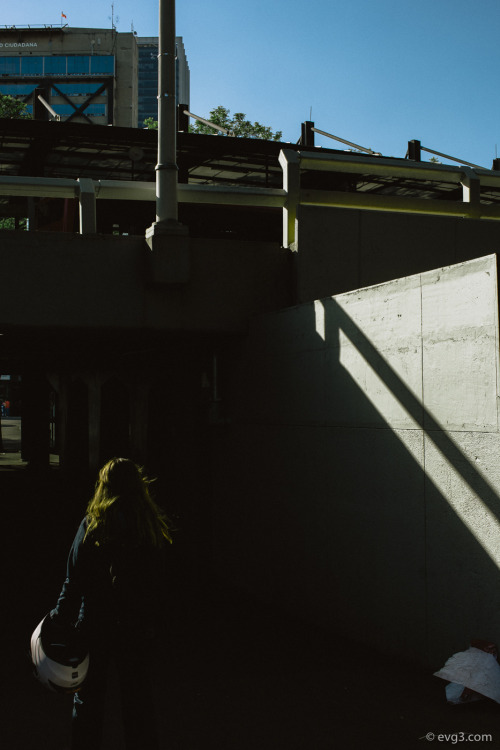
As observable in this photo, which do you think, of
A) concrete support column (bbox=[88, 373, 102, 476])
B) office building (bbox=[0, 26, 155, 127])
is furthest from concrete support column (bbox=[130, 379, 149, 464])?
office building (bbox=[0, 26, 155, 127])

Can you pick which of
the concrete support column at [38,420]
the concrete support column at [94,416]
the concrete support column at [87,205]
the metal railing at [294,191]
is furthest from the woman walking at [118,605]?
the concrete support column at [38,420]

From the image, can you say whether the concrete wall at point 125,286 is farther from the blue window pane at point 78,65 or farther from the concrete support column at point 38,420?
the blue window pane at point 78,65

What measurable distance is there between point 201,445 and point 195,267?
10.1 ft

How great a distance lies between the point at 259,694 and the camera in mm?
5535

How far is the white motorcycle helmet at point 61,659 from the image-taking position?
3.70 metres

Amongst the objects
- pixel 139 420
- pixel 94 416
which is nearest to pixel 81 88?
pixel 94 416

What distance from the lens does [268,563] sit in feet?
28.7

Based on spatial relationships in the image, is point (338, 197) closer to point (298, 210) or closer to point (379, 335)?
point (298, 210)

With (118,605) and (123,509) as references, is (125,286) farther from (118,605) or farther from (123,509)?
(118,605)

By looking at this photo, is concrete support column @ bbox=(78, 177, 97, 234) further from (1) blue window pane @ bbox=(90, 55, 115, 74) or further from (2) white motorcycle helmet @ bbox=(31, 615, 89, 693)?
(1) blue window pane @ bbox=(90, 55, 115, 74)

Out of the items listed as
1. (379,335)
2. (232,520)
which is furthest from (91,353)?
(379,335)

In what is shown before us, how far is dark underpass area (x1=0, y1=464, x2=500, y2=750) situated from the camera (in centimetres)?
465

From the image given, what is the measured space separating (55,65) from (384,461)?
310 ft

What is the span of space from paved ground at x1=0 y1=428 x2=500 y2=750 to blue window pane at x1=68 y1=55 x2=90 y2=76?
8904 centimetres
